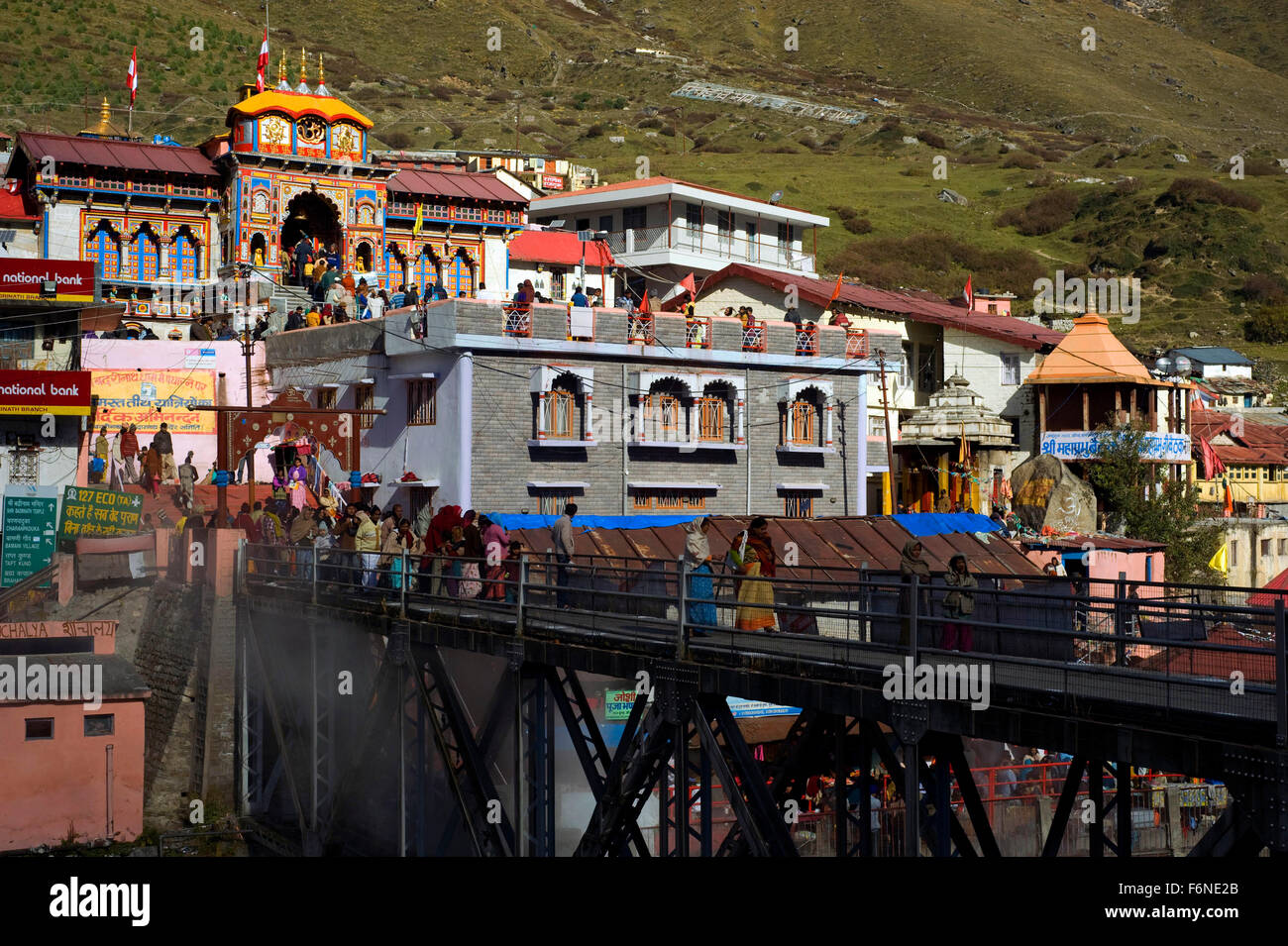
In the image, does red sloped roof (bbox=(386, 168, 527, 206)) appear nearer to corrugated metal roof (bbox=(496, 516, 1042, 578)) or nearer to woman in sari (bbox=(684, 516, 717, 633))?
corrugated metal roof (bbox=(496, 516, 1042, 578))

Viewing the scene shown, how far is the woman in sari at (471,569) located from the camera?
21.3 m

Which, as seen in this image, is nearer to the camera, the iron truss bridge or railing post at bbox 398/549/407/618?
the iron truss bridge

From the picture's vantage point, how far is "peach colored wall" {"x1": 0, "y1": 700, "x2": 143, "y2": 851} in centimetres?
2939

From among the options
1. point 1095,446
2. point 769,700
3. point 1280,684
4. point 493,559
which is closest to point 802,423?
point 1095,446

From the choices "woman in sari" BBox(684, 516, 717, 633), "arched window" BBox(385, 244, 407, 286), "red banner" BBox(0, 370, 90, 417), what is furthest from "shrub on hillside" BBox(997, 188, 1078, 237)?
"woman in sari" BBox(684, 516, 717, 633)

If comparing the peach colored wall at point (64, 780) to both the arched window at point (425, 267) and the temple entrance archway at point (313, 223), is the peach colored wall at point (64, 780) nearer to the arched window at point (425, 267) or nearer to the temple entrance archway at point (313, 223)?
the temple entrance archway at point (313, 223)

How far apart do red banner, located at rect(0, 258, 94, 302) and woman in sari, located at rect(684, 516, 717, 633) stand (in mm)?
28391

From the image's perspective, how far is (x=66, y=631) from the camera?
31719 millimetres

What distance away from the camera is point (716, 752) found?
1535 centimetres

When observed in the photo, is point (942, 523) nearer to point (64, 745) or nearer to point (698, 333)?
point (698, 333)

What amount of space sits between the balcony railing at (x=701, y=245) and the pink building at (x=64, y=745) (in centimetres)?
3504

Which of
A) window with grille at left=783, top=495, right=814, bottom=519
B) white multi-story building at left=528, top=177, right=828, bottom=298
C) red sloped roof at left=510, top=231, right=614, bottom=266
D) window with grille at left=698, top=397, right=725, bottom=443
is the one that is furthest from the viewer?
white multi-story building at left=528, top=177, right=828, bottom=298
